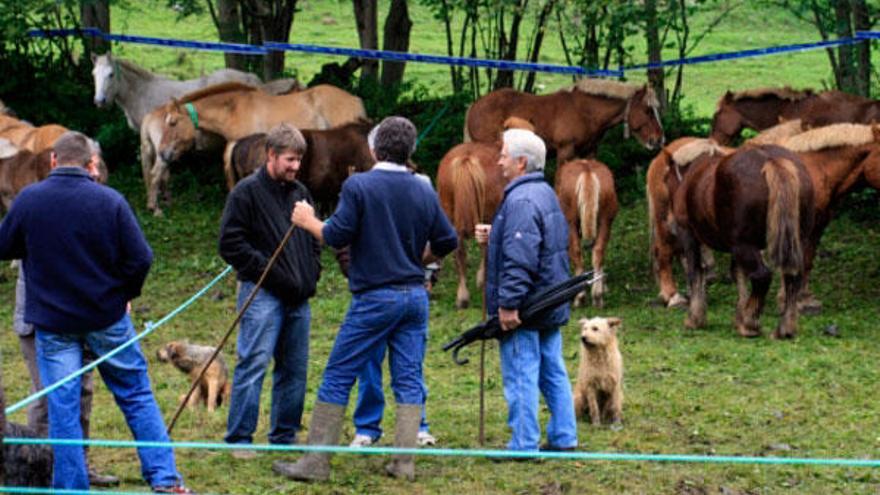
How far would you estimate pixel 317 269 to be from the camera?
356 inches

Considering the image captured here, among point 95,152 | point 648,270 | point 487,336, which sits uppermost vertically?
point 95,152

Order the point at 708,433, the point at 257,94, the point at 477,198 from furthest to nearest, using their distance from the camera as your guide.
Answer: the point at 257,94 < the point at 477,198 < the point at 708,433

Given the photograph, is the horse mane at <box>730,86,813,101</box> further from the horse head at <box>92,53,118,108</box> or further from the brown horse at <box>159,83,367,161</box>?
the horse head at <box>92,53,118,108</box>

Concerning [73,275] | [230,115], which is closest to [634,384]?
[73,275]

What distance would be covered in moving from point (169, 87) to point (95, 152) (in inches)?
538

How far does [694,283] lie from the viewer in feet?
47.7

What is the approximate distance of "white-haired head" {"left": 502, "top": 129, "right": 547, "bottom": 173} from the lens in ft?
29.1

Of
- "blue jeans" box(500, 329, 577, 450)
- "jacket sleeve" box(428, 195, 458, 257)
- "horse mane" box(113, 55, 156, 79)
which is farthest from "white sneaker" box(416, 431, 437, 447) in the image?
"horse mane" box(113, 55, 156, 79)

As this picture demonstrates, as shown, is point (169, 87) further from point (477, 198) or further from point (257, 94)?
point (477, 198)

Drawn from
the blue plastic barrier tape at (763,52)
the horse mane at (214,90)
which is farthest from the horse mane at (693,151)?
the horse mane at (214,90)

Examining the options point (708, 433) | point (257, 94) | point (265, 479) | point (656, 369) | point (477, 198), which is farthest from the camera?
point (257, 94)

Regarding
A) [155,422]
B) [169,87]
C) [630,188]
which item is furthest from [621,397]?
[169,87]

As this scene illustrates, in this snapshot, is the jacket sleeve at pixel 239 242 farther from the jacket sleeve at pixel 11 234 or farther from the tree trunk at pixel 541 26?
the tree trunk at pixel 541 26

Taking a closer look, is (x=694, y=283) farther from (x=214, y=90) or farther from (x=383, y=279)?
(x=214, y=90)
